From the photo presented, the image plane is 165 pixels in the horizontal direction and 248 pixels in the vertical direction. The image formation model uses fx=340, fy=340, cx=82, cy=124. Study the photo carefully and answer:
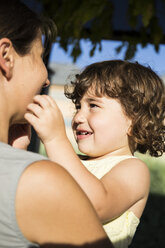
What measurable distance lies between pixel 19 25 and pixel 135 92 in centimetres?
116

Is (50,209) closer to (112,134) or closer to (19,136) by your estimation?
(19,136)

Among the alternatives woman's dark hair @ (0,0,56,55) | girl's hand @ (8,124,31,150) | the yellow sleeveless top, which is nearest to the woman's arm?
woman's dark hair @ (0,0,56,55)

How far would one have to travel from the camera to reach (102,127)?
7.16 feet

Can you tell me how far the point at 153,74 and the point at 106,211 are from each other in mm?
1289

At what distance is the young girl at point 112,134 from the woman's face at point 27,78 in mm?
82

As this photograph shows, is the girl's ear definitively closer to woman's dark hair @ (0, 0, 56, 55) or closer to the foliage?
woman's dark hair @ (0, 0, 56, 55)

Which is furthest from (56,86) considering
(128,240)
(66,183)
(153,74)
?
(66,183)

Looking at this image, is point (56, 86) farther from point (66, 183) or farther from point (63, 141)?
point (66, 183)

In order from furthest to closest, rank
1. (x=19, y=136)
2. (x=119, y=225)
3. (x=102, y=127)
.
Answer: (x=102, y=127) < (x=19, y=136) < (x=119, y=225)

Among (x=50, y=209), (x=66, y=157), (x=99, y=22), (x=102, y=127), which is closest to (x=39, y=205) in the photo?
(x=50, y=209)

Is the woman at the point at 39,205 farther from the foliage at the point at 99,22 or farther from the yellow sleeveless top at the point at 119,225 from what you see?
the foliage at the point at 99,22

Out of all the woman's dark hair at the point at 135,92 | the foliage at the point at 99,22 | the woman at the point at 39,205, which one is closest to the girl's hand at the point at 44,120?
the woman at the point at 39,205

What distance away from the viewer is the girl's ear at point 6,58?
1304 mm

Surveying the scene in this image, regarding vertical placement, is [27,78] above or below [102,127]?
above
